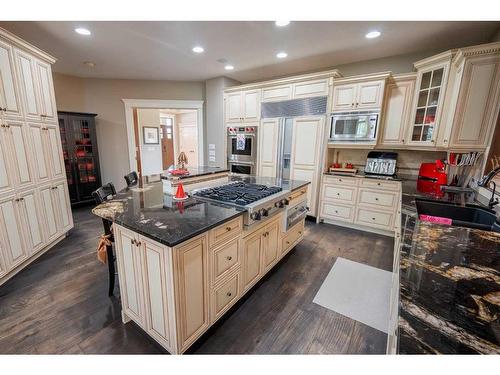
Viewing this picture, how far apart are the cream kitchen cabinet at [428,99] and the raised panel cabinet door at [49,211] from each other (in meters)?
4.72

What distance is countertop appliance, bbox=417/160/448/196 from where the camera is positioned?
256 centimetres

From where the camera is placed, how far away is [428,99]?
→ 113 inches

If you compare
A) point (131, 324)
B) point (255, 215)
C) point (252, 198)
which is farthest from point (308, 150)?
point (131, 324)

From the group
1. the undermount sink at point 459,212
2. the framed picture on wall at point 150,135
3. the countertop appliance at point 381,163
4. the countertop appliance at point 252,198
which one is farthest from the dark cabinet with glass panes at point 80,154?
the undermount sink at point 459,212

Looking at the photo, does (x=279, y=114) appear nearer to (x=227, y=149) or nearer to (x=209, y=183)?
(x=227, y=149)

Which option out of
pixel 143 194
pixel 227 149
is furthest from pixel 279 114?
pixel 143 194

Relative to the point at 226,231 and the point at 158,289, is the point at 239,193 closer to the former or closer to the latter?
the point at 226,231

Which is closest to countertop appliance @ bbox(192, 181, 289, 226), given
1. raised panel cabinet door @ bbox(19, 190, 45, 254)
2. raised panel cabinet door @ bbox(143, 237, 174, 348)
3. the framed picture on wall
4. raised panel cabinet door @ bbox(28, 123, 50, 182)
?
raised panel cabinet door @ bbox(143, 237, 174, 348)

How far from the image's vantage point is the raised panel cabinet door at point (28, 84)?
7.63ft

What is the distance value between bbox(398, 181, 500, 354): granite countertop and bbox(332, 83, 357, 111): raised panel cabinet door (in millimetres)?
2515

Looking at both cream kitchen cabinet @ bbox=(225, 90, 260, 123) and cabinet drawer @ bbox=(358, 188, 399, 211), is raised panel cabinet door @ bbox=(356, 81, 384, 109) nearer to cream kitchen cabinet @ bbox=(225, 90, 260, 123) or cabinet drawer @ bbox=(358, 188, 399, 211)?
cabinet drawer @ bbox=(358, 188, 399, 211)

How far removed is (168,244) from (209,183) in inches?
54.2

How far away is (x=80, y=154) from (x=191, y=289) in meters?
4.27

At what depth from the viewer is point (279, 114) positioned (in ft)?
12.5
